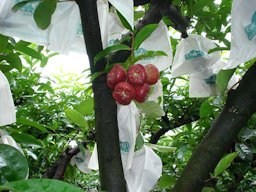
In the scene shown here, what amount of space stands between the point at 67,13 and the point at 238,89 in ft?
1.63

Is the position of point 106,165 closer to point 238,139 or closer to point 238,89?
point 238,89

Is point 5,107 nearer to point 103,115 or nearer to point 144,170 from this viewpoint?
point 103,115

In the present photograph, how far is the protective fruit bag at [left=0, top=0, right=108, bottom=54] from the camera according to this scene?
2.81 feet

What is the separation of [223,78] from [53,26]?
1.62 ft

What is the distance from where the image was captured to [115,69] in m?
0.72

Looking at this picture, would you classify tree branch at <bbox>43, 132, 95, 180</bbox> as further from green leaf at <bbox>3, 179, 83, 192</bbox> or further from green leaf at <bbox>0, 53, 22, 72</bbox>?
green leaf at <bbox>3, 179, 83, 192</bbox>

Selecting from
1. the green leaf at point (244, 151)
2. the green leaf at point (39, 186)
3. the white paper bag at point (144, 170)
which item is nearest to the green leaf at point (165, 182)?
the white paper bag at point (144, 170)

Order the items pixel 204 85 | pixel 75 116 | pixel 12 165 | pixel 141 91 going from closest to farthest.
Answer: pixel 12 165 → pixel 141 91 → pixel 75 116 → pixel 204 85

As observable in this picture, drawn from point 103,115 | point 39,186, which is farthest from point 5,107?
point 39,186

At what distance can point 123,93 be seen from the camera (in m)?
0.73

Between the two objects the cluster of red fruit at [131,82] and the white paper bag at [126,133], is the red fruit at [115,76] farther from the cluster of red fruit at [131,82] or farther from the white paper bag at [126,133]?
the white paper bag at [126,133]

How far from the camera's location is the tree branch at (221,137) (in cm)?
78

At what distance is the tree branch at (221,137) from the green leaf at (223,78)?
116 millimetres

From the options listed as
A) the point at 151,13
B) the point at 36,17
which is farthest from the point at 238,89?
the point at 36,17
